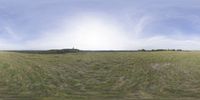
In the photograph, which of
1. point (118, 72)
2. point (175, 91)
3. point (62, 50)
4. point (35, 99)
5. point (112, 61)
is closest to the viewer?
point (35, 99)

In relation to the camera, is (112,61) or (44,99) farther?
(112,61)

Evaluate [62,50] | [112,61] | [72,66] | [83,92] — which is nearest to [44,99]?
[83,92]

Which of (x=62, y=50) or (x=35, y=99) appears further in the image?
(x=62, y=50)

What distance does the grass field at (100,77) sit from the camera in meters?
100

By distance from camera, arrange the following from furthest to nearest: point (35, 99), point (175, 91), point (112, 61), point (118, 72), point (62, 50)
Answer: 1. point (62, 50)
2. point (112, 61)
3. point (118, 72)
4. point (175, 91)
5. point (35, 99)

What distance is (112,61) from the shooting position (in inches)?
4867

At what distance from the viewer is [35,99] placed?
96062 millimetres

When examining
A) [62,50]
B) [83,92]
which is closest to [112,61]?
[83,92]

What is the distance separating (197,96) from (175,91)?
16.5ft

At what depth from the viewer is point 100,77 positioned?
11100 cm

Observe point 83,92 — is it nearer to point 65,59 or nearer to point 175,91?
point 175,91

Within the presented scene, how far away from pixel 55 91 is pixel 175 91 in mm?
23712

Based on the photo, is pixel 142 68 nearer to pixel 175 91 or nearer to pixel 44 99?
pixel 175 91

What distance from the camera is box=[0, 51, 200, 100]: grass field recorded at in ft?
330
